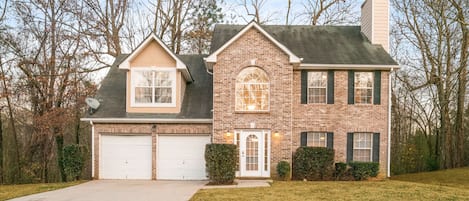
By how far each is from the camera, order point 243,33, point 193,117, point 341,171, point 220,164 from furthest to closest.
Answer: point 193,117 < point 341,171 < point 243,33 < point 220,164

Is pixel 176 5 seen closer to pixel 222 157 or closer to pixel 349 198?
pixel 222 157

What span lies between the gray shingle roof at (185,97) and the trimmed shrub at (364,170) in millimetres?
6222

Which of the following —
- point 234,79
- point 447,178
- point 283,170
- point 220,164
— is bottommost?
point 447,178

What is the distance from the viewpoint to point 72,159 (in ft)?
57.7

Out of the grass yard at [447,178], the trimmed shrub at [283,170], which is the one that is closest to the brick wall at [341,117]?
the trimmed shrub at [283,170]

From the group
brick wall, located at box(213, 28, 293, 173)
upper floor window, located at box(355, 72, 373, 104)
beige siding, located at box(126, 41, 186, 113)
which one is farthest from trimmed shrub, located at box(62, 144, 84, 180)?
upper floor window, located at box(355, 72, 373, 104)

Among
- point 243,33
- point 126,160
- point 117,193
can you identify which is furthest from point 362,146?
point 117,193

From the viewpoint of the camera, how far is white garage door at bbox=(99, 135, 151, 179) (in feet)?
60.1

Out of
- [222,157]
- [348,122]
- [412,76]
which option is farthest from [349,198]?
[412,76]

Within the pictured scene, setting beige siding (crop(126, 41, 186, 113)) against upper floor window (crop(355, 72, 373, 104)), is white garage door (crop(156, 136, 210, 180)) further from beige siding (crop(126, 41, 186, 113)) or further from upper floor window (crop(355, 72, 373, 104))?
upper floor window (crop(355, 72, 373, 104))

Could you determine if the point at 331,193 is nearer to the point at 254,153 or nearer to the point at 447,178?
the point at 254,153

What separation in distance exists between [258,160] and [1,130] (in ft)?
48.6

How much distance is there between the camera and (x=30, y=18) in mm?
23344

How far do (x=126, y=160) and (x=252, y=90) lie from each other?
6.02m
